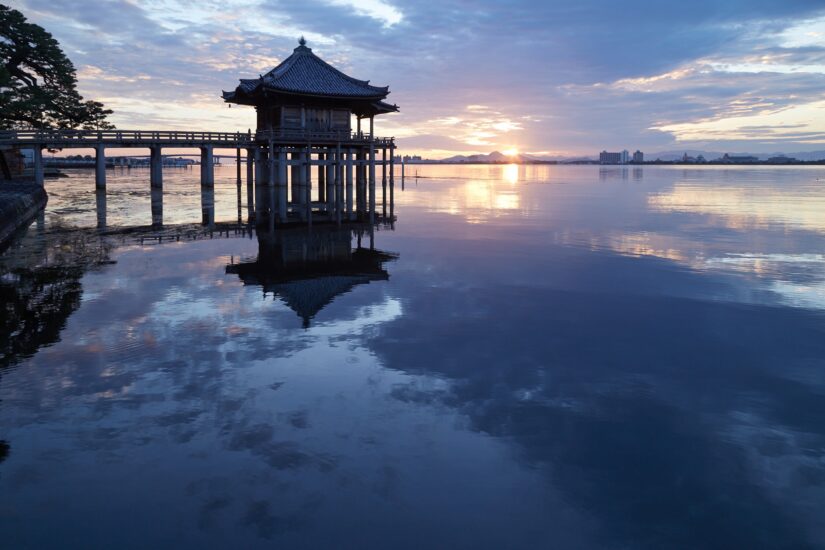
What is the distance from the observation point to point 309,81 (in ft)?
113

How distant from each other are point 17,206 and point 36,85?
802 inches

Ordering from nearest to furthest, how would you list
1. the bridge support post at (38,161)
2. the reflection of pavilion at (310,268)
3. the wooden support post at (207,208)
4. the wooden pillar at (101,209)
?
1. the reflection of pavilion at (310,268)
2. the wooden pillar at (101,209)
3. the wooden support post at (207,208)
4. the bridge support post at (38,161)

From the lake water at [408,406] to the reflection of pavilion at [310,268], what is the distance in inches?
7.9

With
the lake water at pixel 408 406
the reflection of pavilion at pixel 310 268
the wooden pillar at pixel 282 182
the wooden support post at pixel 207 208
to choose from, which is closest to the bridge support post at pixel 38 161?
the wooden support post at pixel 207 208

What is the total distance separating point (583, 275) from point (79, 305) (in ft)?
48.5

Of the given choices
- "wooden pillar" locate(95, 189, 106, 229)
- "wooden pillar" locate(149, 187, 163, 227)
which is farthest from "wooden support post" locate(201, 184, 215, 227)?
"wooden pillar" locate(95, 189, 106, 229)

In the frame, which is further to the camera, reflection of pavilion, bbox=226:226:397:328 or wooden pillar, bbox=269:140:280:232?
wooden pillar, bbox=269:140:280:232

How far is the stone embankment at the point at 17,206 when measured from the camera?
25109mm

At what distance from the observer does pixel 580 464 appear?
7.76 meters

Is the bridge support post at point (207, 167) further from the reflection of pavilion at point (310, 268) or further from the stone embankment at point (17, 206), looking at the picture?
the reflection of pavilion at point (310, 268)

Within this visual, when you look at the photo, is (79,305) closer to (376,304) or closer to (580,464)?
(376,304)

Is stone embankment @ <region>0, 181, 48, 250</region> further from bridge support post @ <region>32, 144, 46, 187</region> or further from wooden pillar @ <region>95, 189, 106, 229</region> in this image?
wooden pillar @ <region>95, 189, 106, 229</region>

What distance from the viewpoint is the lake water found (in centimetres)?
655

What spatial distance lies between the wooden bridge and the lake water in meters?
13.7
